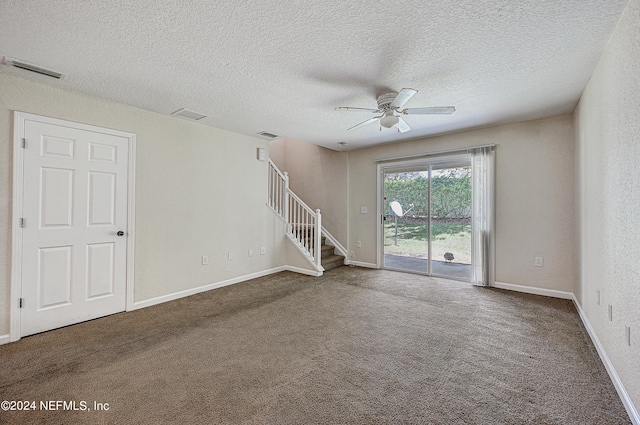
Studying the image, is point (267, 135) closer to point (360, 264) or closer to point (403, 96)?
point (403, 96)

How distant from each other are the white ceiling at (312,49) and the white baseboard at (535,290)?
244 centimetres

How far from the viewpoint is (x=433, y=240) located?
4.90 m

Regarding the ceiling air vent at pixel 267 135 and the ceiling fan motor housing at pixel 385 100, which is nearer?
the ceiling fan motor housing at pixel 385 100

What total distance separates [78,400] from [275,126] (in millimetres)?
3627

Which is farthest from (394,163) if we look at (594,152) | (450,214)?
(594,152)

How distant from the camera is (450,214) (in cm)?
470

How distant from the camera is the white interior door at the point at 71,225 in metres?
2.67

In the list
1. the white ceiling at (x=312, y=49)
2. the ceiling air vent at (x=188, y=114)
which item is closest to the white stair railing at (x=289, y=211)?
the ceiling air vent at (x=188, y=114)

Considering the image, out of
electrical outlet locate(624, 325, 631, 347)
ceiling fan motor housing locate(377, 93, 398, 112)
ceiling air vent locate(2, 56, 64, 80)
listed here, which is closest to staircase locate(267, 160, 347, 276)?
ceiling fan motor housing locate(377, 93, 398, 112)

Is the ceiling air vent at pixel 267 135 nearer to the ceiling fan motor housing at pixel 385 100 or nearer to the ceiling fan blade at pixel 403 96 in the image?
the ceiling fan motor housing at pixel 385 100

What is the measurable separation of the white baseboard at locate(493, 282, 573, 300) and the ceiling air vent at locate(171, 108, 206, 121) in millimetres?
5024

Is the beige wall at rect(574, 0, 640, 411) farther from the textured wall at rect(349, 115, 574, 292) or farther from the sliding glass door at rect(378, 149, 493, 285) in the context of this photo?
the sliding glass door at rect(378, 149, 493, 285)

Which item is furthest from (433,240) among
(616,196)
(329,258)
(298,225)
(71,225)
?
(71,225)

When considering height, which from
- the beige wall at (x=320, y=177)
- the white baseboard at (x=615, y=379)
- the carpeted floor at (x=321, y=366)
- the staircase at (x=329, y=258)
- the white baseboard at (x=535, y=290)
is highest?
the beige wall at (x=320, y=177)
